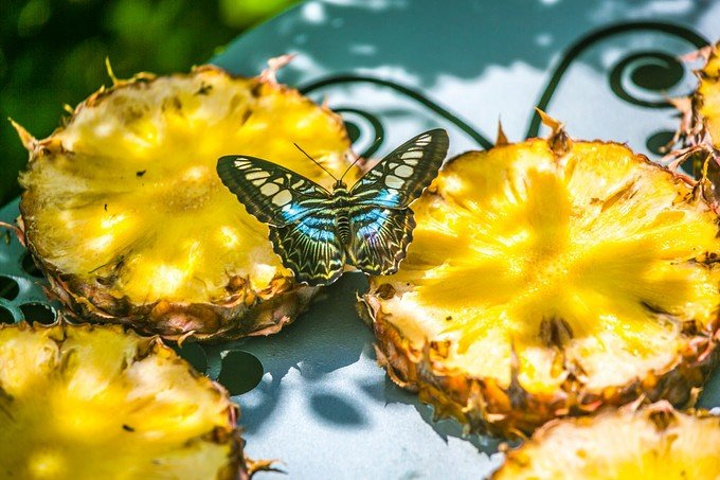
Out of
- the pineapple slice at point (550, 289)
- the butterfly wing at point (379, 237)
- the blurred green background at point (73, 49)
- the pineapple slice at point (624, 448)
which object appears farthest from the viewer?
the blurred green background at point (73, 49)

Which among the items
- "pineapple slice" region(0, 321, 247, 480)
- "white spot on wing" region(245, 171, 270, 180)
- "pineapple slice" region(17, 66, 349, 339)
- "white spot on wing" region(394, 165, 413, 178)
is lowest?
"pineapple slice" region(0, 321, 247, 480)

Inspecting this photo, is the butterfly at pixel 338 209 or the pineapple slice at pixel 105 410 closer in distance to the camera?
the pineapple slice at pixel 105 410

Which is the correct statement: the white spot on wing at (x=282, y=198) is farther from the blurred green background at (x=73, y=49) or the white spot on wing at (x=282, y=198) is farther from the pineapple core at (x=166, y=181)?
the blurred green background at (x=73, y=49)

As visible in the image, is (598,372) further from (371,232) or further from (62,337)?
(62,337)

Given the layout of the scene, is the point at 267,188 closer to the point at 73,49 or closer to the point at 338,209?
the point at 338,209

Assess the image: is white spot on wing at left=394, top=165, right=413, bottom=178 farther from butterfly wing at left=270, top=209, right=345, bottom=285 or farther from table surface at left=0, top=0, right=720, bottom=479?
table surface at left=0, top=0, right=720, bottom=479

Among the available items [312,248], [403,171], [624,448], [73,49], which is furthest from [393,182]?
[73,49]

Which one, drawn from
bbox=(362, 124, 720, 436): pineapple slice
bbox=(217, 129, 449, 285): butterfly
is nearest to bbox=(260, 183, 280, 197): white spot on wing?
bbox=(217, 129, 449, 285): butterfly

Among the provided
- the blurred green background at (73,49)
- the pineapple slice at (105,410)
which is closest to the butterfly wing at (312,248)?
the pineapple slice at (105,410)
